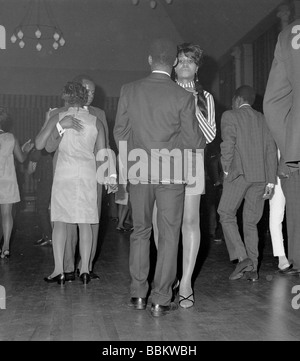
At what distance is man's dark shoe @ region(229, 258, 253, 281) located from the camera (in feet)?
13.0

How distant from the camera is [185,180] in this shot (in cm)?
300

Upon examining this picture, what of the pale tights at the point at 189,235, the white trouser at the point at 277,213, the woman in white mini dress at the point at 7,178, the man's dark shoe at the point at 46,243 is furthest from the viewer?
the man's dark shoe at the point at 46,243

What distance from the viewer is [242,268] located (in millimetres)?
3967

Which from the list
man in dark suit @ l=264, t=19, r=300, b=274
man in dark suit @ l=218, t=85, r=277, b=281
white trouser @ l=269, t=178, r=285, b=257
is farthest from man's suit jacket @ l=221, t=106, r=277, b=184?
man in dark suit @ l=264, t=19, r=300, b=274

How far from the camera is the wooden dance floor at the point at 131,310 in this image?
2.55 m

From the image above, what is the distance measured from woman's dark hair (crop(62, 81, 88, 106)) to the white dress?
0.05 m

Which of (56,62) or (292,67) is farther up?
(56,62)

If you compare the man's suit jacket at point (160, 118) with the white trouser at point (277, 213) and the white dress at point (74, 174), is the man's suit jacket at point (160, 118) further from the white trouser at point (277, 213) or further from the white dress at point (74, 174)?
the white trouser at point (277, 213)

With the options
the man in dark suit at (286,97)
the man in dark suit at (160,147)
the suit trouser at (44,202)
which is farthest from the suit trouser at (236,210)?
the suit trouser at (44,202)

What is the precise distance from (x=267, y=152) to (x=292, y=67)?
2.23m

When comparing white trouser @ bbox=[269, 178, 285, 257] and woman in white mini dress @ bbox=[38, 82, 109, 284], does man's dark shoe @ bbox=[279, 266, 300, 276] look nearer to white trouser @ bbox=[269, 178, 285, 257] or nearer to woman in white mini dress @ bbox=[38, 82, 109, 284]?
white trouser @ bbox=[269, 178, 285, 257]

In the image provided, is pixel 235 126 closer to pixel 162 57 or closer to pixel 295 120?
pixel 162 57

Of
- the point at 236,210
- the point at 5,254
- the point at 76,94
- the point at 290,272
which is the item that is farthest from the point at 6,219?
the point at 290,272

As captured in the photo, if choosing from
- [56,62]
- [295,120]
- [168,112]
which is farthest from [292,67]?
[56,62]
